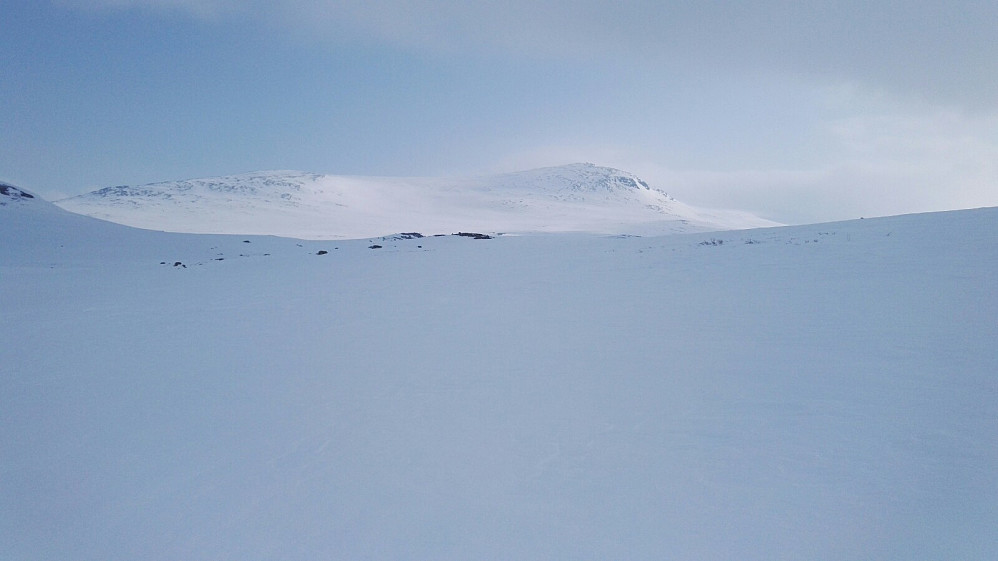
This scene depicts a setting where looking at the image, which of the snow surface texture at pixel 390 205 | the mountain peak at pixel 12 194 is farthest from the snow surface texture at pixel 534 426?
the snow surface texture at pixel 390 205

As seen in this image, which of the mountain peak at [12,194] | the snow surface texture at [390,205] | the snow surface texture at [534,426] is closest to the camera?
the snow surface texture at [534,426]

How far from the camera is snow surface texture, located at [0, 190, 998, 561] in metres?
3.86

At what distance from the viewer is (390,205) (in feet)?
389

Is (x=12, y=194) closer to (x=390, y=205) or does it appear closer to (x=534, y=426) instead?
(x=534, y=426)

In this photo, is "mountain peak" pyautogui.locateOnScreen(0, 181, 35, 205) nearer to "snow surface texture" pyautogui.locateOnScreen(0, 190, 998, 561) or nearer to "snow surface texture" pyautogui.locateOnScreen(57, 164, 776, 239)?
"snow surface texture" pyautogui.locateOnScreen(57, 164, 776, 239)

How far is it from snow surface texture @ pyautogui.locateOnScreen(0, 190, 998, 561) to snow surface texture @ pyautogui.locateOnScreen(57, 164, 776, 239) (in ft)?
176

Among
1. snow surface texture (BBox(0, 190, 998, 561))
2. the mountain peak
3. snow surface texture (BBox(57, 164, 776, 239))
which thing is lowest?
snow surface texture (BBox(0, 190, 998, 561))

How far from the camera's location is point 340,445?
5.23 m

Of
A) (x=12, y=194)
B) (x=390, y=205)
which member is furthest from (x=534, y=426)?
(x=390, y=205)

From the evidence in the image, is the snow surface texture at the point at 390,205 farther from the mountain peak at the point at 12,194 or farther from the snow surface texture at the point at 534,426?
the snow surface texture at the point at 534,426

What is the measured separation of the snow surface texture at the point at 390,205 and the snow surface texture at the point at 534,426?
53547 millimetres

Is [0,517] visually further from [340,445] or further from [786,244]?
[786,244]

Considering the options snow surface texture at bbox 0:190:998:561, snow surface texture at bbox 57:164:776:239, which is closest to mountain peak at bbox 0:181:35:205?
snow surface texture at bbox 57:164:776:239

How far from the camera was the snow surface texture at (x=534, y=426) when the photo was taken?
→ 3859 mm
